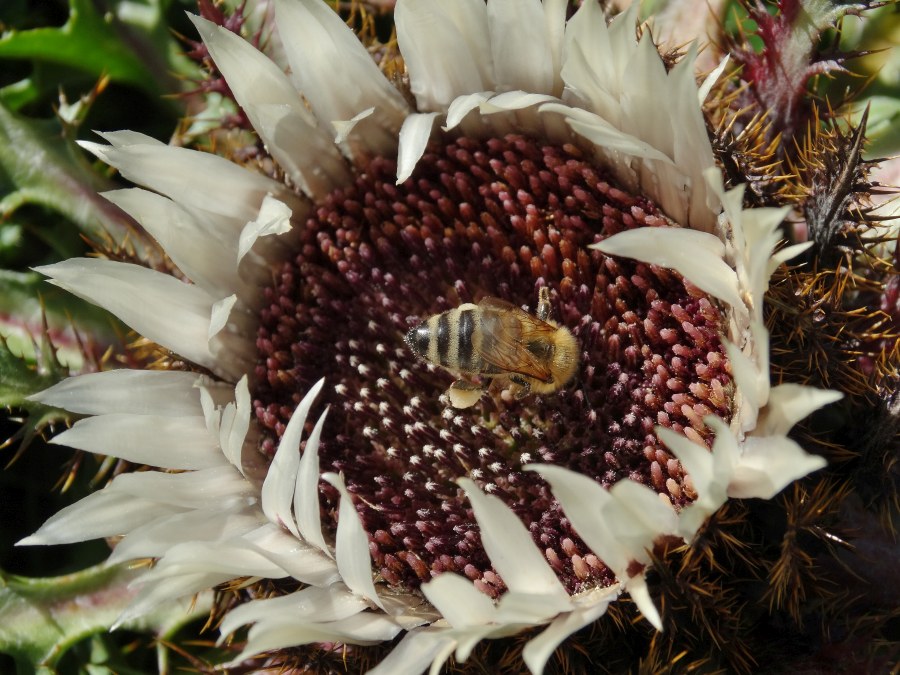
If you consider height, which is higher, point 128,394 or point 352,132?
point 352,132

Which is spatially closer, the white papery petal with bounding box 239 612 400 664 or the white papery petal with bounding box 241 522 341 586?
the white papery petal with bounding box 239 612 400 664

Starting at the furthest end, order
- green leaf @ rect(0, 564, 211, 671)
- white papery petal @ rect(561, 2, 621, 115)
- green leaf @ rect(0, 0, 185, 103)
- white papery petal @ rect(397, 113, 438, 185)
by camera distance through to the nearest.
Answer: green leaf @ rect(0, 0, 185, 103)
green leaf @ rect(0, 564, 211, 671)
white papery petal @ rect(397, 113, 438, 185)
white papery petal @ rect(561, 2, 621, 115)

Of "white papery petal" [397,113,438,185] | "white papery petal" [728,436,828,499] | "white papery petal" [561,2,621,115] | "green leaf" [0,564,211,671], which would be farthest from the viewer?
"green leaf" [0,564,211,671]

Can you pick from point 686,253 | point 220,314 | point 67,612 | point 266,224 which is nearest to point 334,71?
point 266,224

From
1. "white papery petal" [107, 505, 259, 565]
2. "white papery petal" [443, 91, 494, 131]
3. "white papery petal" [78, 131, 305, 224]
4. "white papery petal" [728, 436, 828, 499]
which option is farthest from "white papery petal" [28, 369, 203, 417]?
"white papery petal" [728, 436, 828, 499]

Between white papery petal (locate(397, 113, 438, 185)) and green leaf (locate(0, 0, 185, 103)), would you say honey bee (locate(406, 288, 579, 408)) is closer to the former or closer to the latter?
white papery petal (locate(397, 113, 438, 185))

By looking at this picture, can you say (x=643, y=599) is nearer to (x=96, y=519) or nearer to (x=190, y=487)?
(x=190, y=487)
